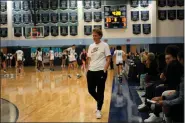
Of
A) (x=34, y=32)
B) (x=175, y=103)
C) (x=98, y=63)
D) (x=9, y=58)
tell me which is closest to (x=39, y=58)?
(x=34, y=32)

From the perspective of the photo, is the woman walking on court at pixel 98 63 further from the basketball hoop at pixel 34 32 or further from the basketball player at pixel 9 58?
the basketball player at pixel 9 58

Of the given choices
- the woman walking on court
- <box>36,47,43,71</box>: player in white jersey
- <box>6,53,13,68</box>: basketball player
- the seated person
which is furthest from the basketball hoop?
the seated person

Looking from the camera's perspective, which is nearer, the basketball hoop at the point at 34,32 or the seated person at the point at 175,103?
the seated person at the point at 175,103


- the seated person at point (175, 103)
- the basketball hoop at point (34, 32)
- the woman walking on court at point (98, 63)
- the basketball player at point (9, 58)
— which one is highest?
the basketball hoop at point (34, 32)

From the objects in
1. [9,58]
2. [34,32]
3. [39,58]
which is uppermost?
[34,32]

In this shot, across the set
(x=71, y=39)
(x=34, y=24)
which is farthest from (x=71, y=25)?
(x=34, y=24)

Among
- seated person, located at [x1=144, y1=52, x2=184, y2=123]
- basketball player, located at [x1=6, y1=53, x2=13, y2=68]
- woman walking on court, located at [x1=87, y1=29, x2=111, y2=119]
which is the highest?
woman walking on court, located at [x1=87, y1=29, x2=111, y2=119]

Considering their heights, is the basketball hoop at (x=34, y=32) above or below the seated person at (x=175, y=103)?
above

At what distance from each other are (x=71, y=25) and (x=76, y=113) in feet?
48.3

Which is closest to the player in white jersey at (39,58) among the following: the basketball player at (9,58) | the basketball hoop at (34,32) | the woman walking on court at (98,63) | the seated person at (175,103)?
the basketball hoop at (34,32)

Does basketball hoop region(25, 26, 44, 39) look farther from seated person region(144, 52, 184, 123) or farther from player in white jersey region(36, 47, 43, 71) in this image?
seated person region(144, 52, 184, 123)

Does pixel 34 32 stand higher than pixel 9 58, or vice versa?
pixel 34 32

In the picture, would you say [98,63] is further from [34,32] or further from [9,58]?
[9,58]

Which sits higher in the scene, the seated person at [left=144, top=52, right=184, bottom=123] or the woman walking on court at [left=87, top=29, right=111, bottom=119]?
the woman walking on court at [left=87, top=29, right=111, bottom=119]
